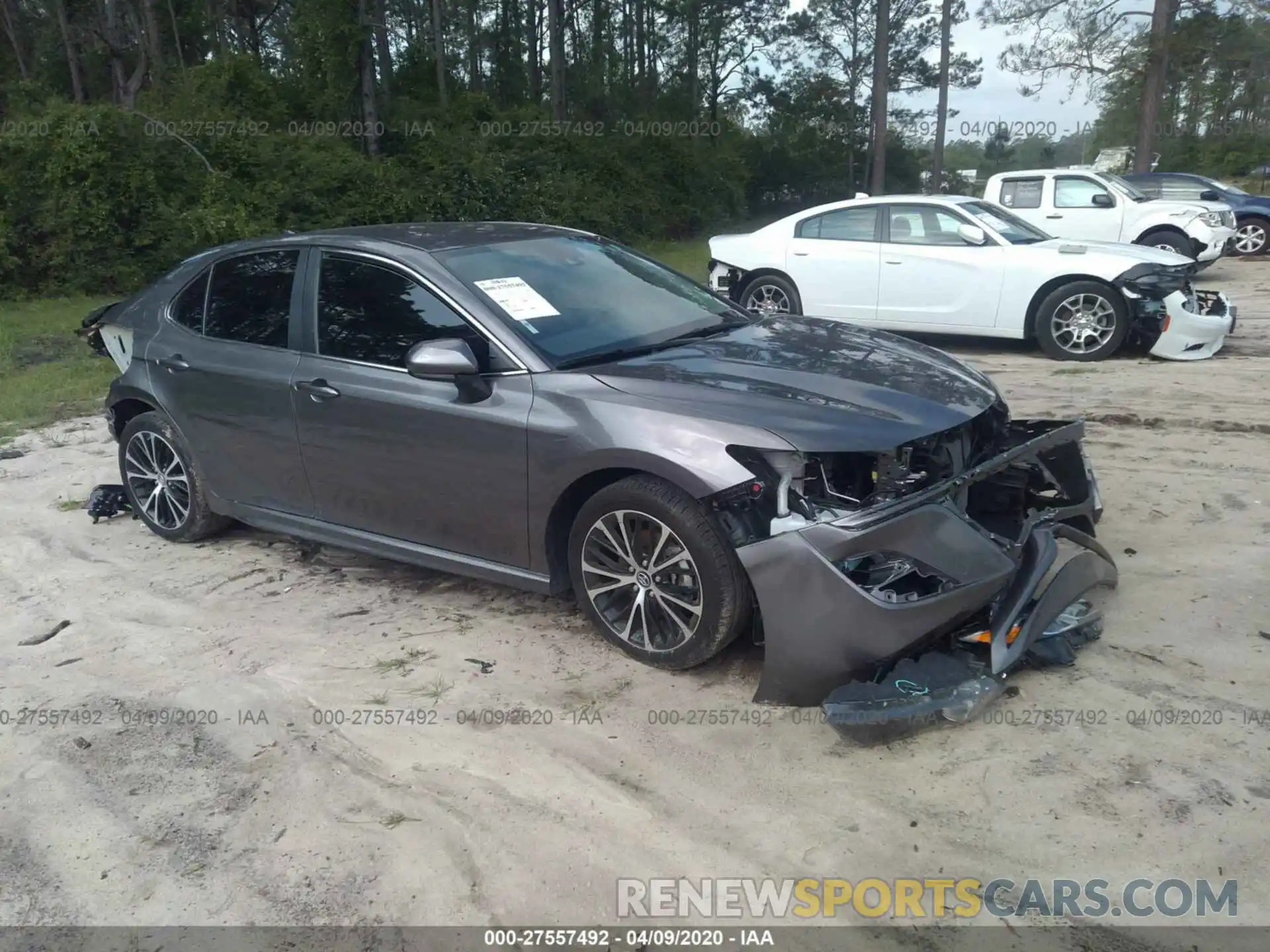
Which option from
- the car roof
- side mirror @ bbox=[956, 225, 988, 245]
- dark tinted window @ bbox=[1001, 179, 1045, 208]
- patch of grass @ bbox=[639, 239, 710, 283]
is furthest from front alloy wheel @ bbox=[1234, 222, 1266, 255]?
the car roof

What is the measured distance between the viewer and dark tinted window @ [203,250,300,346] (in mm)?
4949

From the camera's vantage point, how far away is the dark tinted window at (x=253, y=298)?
4.95 m

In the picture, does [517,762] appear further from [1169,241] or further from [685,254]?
[685,254]

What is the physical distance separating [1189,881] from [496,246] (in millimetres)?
3616

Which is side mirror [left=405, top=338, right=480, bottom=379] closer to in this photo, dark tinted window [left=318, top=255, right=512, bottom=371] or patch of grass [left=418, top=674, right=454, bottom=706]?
dark tinted window [left=318, top=255, right=512, bottom=371]

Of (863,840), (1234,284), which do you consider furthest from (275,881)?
(1234,284)

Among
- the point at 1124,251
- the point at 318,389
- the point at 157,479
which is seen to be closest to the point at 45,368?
the point at 157,479

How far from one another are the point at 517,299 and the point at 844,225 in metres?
7.00

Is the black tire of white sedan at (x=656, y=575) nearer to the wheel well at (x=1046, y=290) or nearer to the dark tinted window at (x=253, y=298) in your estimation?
the dark tinted window at (x=253, y=298)

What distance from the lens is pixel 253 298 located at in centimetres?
513

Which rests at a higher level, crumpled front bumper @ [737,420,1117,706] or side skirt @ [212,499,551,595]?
crumpled front bumper @ [737,420,1117,706]

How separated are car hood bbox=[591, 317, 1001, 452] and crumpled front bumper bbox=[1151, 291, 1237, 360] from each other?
211 inches

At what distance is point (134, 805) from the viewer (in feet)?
11.1

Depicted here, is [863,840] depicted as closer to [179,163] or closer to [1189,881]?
[1189,881]
